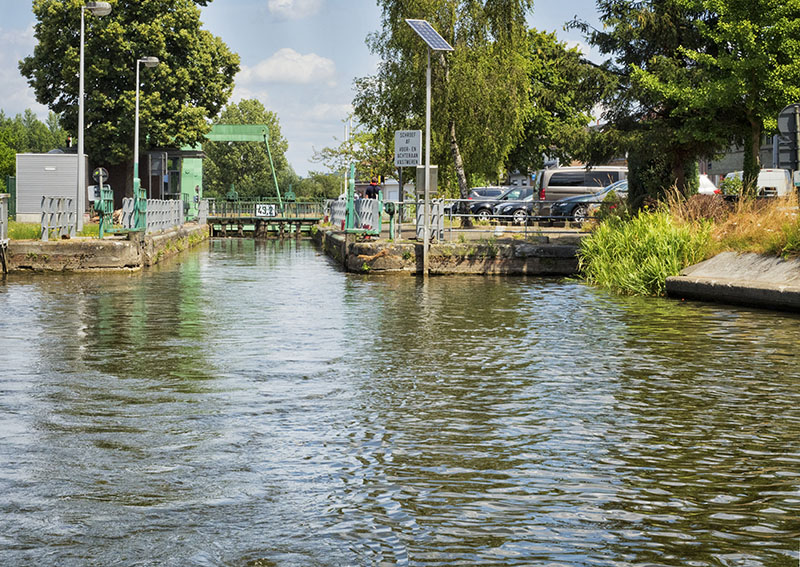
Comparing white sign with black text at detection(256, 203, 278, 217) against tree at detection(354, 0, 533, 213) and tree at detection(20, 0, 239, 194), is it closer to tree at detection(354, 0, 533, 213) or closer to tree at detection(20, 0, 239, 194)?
tree at detection(20, 0, 239, 194)

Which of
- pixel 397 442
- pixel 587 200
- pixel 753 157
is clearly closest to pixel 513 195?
pixel 587 200

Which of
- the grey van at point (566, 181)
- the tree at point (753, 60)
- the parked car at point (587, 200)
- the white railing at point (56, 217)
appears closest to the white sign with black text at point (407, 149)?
the tree at point (753, 60)

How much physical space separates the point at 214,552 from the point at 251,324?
9927mm

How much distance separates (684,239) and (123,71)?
37661 millimetres

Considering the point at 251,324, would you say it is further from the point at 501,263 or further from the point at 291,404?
the point at 501,263

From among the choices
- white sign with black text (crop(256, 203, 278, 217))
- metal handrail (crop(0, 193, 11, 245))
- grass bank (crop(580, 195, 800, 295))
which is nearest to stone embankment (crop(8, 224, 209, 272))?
metal handrail (crop(0, 193, 11, 245))

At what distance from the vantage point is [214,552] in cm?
509

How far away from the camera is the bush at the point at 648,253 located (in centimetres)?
2056

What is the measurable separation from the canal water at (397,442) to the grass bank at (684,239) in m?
4.46

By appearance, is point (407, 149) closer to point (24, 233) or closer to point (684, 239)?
point (684, 239)

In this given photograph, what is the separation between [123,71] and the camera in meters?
52.1

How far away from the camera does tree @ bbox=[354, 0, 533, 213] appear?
3928 cm

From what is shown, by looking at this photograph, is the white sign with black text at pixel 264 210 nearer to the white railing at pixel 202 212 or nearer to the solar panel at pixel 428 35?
the white railing at pixel 202 212

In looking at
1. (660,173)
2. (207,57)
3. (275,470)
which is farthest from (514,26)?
(275,470)
